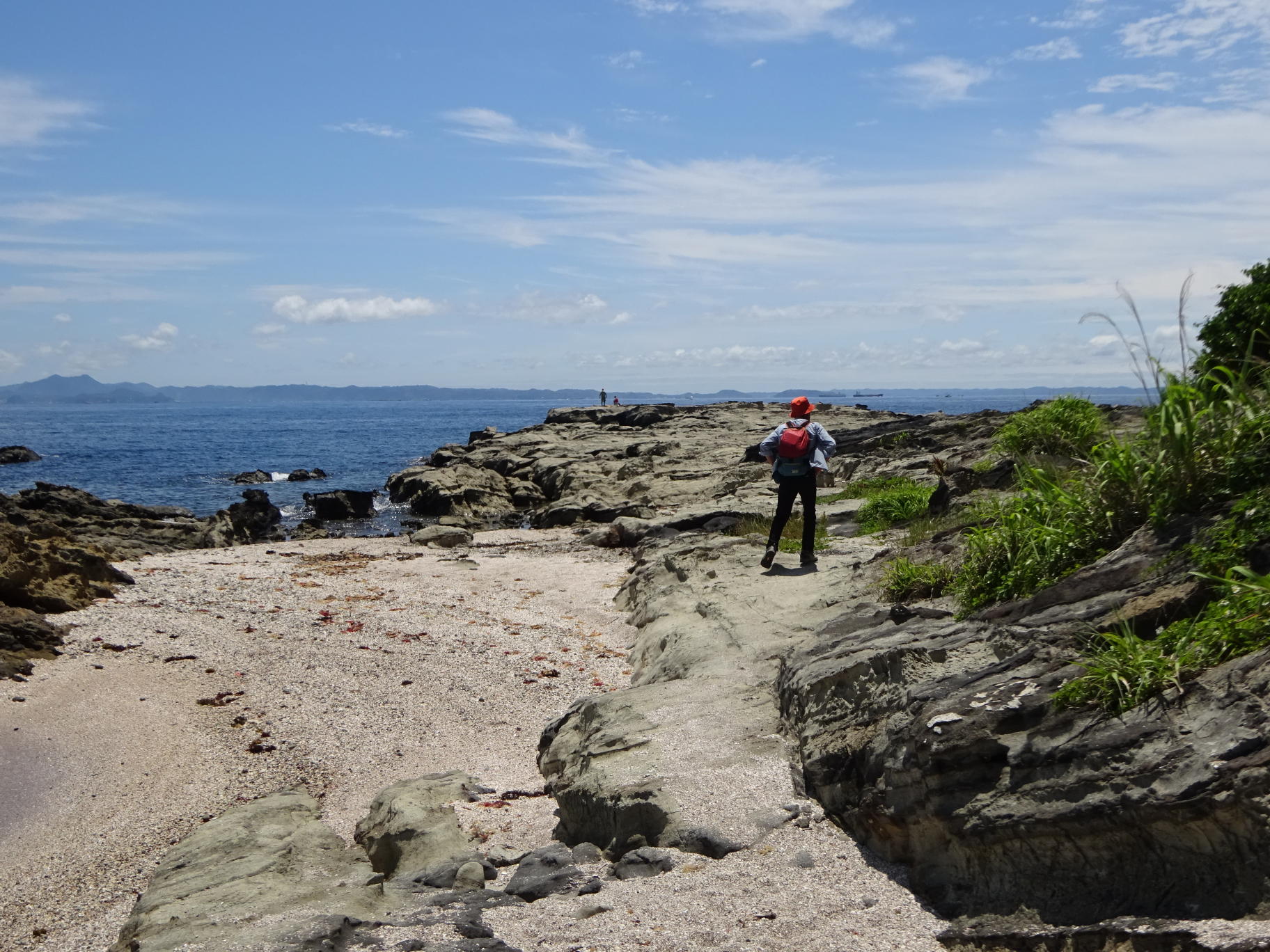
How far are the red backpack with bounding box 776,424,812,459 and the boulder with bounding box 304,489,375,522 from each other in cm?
2551

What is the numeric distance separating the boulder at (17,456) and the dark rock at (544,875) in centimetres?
7378

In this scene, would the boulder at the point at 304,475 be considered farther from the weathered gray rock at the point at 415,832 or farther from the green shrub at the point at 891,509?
the weathered gray rock at the point at 415,832

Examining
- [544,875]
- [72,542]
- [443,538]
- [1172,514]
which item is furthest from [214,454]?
[1172,514]

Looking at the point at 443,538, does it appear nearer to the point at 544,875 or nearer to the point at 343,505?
the point at 343,505

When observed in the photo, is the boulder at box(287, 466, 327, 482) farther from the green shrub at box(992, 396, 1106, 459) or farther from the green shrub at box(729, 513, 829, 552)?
the green shrub at box(992, 396, 1106, 459)

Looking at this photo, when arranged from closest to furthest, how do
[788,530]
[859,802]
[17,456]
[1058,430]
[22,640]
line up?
1. [859,802]
2. [22,640]
3. [1058,430]
4. [788,530]
5. [17,456]

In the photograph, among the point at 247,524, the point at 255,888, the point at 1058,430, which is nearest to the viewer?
the point at 255,888

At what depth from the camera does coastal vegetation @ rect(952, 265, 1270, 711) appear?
15.5 ft

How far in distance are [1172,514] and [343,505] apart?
105 feet

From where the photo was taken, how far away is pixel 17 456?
6944 cm

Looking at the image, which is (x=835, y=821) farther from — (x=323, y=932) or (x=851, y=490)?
(x=851, y=490)

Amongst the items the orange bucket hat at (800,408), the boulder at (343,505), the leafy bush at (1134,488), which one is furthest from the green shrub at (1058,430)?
the boulder at (343,505)

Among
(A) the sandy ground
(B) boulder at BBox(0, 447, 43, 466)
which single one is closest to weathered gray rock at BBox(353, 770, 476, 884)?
(A) the sandy ground

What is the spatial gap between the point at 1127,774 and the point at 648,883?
2585 millimetres
